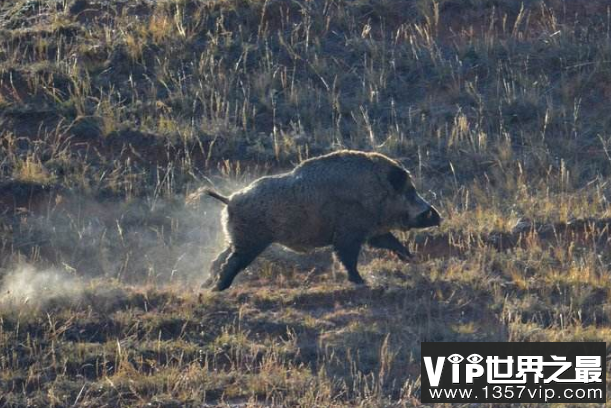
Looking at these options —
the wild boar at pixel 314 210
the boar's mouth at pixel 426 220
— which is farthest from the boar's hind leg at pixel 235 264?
the boar's mouth at pixel 426 220

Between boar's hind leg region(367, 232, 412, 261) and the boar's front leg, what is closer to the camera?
the boar's front leg

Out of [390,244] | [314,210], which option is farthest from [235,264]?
[390,244]

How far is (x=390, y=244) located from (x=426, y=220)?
1.25ft

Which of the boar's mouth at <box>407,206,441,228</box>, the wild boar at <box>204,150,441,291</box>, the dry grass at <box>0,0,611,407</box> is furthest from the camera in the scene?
the boar's mouth at <box>407,206,441,228</box>

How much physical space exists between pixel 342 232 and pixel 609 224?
2.80m

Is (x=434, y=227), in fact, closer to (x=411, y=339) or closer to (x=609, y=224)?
(x=609, y=224)

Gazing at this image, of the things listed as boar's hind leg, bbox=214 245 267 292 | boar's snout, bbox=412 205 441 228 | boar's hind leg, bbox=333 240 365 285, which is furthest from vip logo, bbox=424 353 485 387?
boar's snout, bbox=412 205 441 228

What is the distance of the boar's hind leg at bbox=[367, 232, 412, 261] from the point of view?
12117mm

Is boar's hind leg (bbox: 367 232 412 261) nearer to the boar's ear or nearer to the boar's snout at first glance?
the boar's snout

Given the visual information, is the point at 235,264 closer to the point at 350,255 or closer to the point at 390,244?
the point at 350,255

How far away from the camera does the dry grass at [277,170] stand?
10.0 metres

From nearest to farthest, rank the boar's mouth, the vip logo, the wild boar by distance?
the vip logo
the wild boar
the boar's mouth

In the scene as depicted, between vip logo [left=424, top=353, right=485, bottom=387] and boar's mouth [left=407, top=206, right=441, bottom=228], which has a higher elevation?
boar's mouth [left=407, top=206, right=441, bottom=228]

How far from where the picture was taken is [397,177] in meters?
11.8
